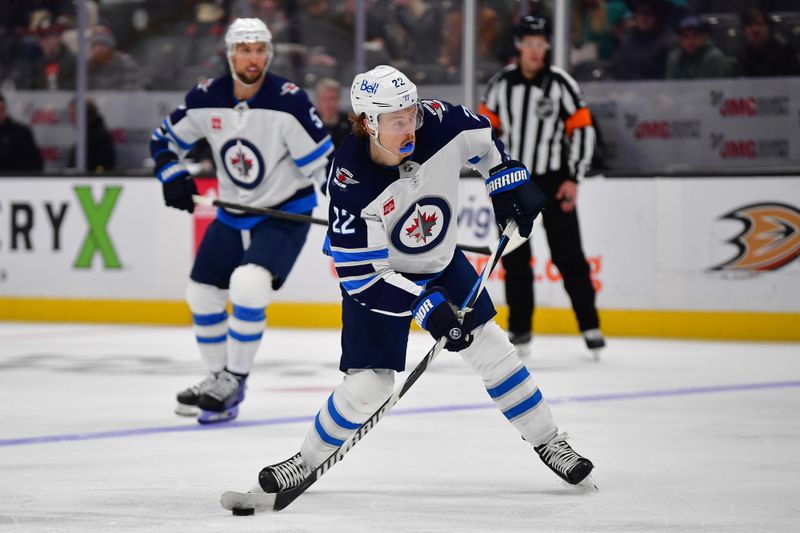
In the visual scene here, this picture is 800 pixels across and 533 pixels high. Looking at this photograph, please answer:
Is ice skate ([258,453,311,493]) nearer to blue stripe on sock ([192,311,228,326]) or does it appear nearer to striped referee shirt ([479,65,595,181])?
blue stripe on sock ([192,311,228,326])

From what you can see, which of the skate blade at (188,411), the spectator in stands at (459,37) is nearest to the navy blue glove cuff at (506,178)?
the skate blade at (188,411)

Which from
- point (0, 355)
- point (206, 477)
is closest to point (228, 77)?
point (206, 477)

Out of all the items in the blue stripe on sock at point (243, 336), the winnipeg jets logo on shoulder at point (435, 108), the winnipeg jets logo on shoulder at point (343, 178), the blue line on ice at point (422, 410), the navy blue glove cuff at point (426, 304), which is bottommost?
the blue line on ice at point (422, 410)

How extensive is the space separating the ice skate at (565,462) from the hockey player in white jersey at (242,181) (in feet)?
4.75

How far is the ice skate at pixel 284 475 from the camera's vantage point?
3230 mm

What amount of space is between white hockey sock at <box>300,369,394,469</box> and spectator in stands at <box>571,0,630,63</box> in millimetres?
5097

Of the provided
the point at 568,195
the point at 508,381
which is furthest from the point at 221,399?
the point at 568,195

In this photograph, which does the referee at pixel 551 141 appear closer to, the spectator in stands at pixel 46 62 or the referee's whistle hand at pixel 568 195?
the referee's whistle hand at pixel 568 195

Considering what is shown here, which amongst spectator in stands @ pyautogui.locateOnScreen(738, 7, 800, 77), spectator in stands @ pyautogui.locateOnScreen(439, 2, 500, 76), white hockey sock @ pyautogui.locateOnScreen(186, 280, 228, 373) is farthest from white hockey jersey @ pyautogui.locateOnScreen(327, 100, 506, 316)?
spectator in stands @ pyautogui.locateOnScreen(439, 2, 500, 76)

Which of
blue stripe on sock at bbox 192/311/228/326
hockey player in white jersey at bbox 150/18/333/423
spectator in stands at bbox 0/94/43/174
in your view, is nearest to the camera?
hockey player in white jersey at bbox 150/18/333/423

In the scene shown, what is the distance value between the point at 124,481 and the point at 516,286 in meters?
3.29

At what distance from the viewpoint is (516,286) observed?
6605 millimetres

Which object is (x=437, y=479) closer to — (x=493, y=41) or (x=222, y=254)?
(x=222, y=254)

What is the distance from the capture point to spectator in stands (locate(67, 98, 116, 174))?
29.5ft
